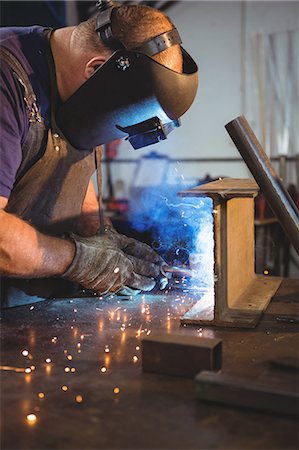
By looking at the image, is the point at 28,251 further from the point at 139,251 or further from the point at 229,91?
the point at 229,91

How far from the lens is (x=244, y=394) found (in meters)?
1.03

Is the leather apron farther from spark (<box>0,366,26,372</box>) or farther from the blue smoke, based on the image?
spark (<box>0,366,26,372</box>)

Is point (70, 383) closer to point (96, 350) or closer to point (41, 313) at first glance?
point (96, 350)

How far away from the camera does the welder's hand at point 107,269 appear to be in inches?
70.4

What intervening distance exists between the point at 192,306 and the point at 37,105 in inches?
31.6

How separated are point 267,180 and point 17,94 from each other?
777mm

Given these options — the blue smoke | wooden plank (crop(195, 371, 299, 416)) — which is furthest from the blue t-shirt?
wooden plank (crop(195, 371, 299, 416))

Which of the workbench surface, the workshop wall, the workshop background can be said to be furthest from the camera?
the workshop wall

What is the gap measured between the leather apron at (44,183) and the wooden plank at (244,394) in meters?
1.04

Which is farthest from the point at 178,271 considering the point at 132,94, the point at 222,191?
the point at 132,94

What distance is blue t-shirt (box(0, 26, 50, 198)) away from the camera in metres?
1.65

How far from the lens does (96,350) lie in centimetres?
141

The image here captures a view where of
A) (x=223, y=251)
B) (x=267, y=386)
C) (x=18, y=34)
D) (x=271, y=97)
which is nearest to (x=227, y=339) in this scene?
(x=223, y=251)

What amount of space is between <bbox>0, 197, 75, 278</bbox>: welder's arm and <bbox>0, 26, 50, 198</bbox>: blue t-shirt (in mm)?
95
